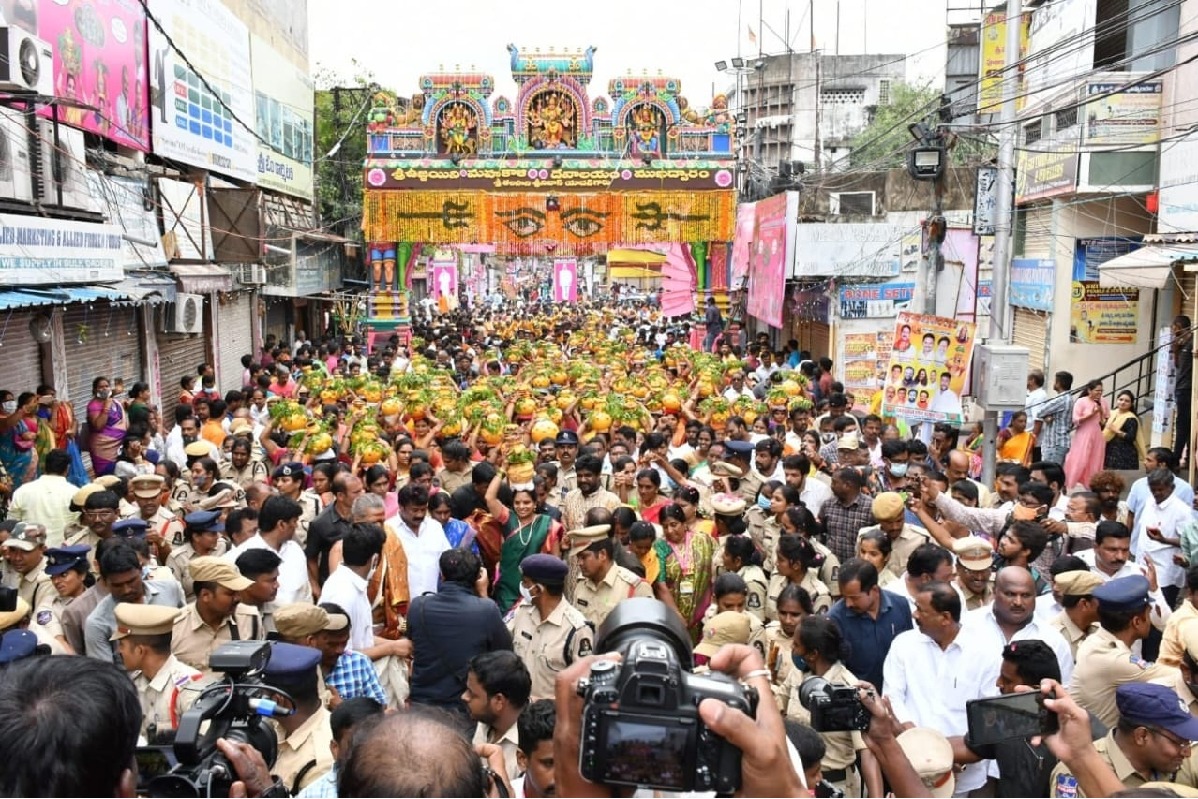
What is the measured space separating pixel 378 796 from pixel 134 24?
1667cm

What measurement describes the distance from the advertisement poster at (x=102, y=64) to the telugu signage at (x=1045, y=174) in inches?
448

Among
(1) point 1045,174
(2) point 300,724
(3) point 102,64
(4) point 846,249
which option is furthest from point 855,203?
(2) point 300,724

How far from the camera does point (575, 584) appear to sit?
6352 millimetres

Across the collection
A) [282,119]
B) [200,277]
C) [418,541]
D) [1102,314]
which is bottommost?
[418,541]

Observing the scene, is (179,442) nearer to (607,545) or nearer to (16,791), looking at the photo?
(607,545)

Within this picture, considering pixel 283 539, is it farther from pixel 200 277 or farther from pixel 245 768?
pixel 200 277

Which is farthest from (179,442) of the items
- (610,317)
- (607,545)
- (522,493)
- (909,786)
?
(610,317)

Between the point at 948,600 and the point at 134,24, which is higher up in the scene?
the point at 134,24

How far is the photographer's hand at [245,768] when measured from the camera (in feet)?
9.89

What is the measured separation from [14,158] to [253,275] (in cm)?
1225

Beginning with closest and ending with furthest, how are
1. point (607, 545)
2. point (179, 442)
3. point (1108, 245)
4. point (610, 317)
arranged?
point (607, 545) < point (179, 442) < point (1108, 245) < point (610, 317)

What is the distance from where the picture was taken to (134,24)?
1684 cm

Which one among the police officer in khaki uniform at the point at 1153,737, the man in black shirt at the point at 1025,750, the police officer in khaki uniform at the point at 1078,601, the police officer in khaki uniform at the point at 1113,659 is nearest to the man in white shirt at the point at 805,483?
the police officer in khaki uniform at the point at 1078,601

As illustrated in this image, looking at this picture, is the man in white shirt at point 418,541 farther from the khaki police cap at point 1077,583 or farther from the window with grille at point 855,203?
the window with grille at point 855,203
